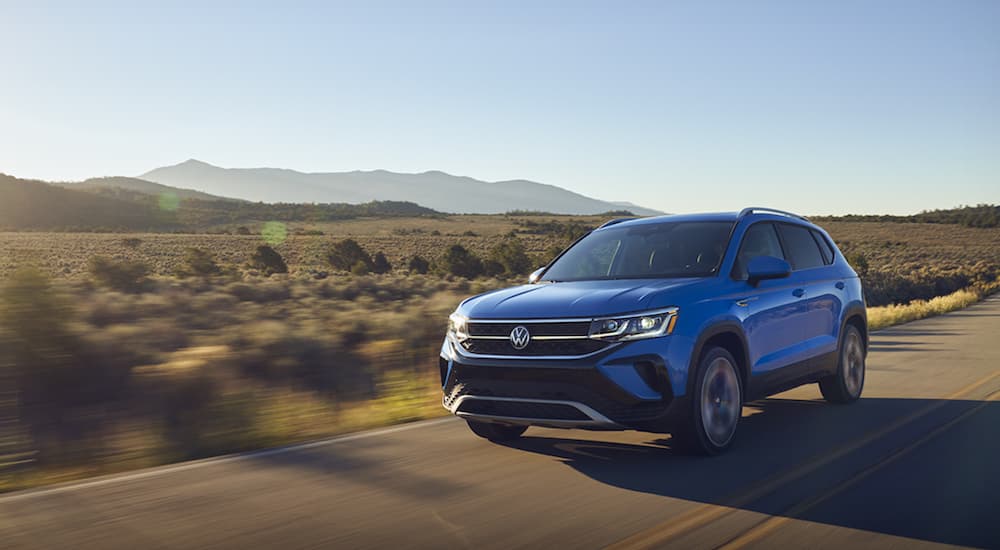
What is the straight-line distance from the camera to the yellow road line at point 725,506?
4523 millimetres

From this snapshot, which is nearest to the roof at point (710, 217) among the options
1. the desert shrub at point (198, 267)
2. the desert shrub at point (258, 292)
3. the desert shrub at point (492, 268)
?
the desert shrub at point (258, 292)

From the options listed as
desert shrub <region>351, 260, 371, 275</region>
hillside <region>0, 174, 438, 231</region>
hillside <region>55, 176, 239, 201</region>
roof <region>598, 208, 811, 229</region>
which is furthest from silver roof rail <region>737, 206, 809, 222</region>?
hillside <region>55, 176, 239, 201</region>

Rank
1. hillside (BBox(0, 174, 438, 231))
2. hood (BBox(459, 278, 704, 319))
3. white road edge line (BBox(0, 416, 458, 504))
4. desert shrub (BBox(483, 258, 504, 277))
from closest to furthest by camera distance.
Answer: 1. white road edge line (BBox(0, 416, 458, 504))
2. hood (BBox(459, 278, 704, 319))
3. desert shrub (BBox(483, 258, 504, 277))
4. hillside (BBox(0, 174, 438, 231))

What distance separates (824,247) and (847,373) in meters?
1.23

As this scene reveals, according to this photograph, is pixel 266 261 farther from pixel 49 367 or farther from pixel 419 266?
pixel 49 367

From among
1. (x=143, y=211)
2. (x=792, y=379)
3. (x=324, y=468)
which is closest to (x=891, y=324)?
(x=792, y=379)

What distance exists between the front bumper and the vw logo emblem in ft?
0.30

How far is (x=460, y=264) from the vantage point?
37844 mm

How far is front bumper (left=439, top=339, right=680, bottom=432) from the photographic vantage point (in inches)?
223

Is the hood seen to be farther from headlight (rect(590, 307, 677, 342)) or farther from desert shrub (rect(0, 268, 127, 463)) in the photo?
desert shrub (rect(0, 268, 127, 463))

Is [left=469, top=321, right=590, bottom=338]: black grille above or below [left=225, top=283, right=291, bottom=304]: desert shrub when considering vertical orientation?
above

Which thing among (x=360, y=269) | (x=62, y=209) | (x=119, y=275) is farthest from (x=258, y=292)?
(x=62, y=209)

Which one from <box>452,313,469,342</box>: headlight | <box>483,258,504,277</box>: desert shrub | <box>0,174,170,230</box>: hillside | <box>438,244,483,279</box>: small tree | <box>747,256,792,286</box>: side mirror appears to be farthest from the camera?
<box>0,174,170,230</box>: hillside

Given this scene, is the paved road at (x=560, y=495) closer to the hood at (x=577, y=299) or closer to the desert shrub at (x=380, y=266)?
the hood at (x=577, y=299)
